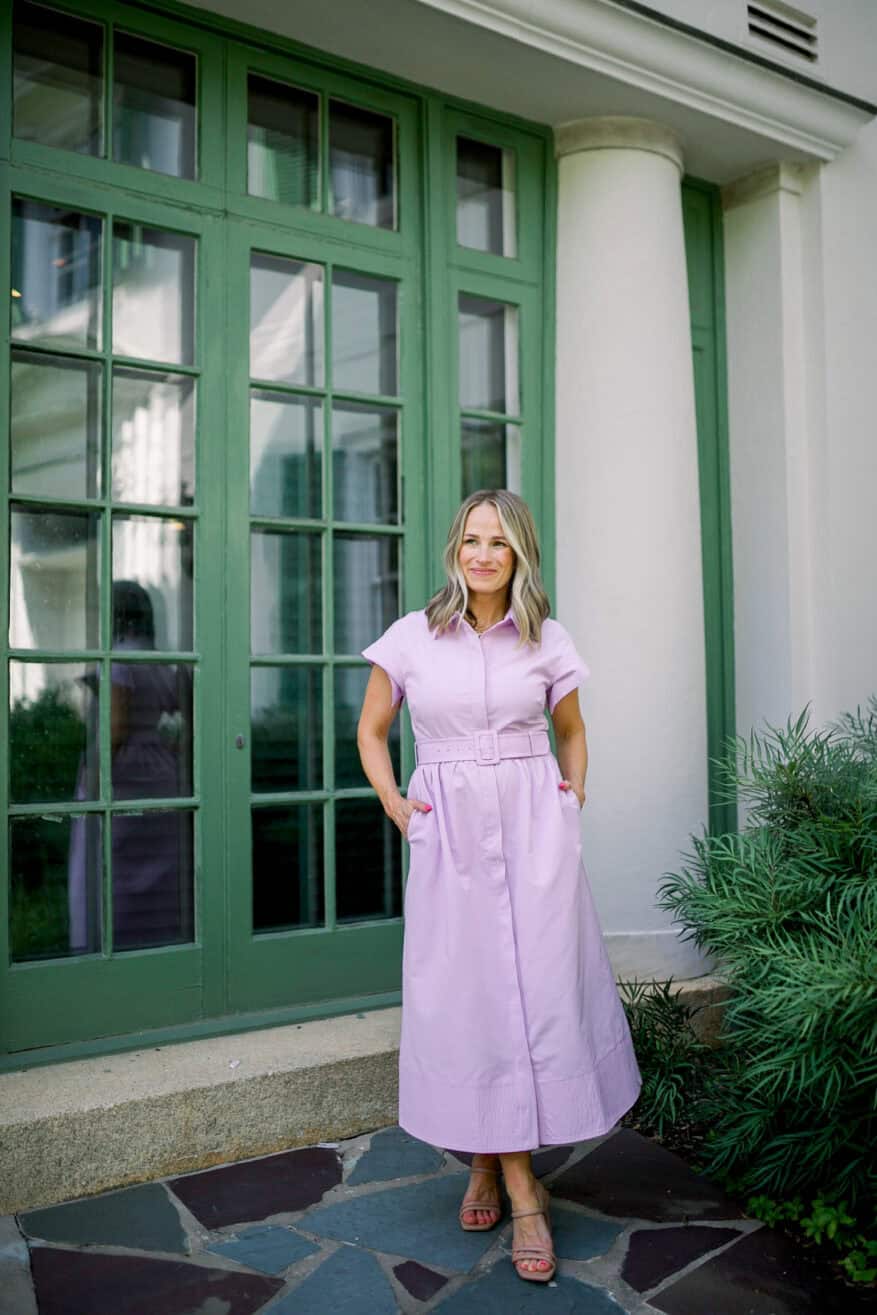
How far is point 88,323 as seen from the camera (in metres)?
3.92

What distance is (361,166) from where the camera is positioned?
449 centimetres

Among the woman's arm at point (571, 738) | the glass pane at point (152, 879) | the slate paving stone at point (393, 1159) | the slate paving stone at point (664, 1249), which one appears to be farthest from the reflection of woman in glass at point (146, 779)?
the slate paving stone at point (664, 1249)

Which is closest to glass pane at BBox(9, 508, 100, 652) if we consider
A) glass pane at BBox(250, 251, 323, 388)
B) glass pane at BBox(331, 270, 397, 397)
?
glass pane at BBox(250, 251, 323, 388)

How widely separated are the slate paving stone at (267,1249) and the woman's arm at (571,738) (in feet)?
4.64

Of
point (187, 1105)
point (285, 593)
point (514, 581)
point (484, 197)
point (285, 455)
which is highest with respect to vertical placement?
point (484, 197)

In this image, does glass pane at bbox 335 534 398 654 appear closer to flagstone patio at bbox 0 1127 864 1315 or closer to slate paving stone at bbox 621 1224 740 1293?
flagstone patio at bbox 0 1127 864 1315

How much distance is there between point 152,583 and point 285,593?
0.50 m

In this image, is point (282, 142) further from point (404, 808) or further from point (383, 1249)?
point (383, 1249)

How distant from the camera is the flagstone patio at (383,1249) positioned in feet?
9.21

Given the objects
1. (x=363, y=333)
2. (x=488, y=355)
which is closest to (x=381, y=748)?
(x=363, y=333)

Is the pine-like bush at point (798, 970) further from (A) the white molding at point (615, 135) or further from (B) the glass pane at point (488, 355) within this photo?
(A) the white molding at point (615, 135)

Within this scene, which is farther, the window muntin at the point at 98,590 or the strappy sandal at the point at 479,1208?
the window muntin at the point at 98,590

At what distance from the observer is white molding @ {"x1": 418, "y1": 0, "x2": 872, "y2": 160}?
4113 millimetres

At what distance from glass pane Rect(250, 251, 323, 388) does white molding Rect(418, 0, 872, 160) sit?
102 cm
